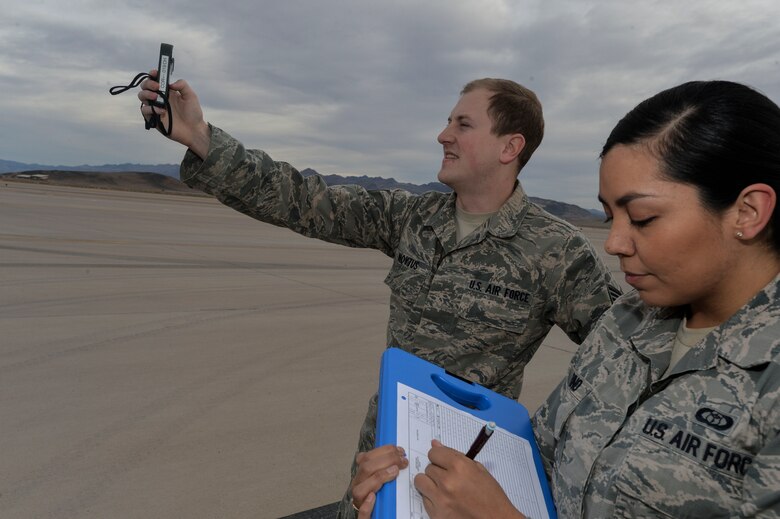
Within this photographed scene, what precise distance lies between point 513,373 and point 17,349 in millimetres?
5052

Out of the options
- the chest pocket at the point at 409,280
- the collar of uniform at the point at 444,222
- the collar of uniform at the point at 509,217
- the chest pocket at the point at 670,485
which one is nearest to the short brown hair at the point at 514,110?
the collar of uniform at the point at 509,217

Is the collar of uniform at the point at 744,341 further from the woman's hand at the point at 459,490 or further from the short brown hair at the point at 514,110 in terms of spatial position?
the short brown hair at the point at 514,110

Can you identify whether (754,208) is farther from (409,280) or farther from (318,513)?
(318,513)

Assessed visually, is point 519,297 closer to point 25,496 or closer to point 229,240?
point 25,496

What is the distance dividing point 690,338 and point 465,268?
1.08 metres

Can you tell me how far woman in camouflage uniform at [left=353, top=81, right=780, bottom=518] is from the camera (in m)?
1.18

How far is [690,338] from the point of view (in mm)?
1466

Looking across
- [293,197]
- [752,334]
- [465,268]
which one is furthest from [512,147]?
[752,334]

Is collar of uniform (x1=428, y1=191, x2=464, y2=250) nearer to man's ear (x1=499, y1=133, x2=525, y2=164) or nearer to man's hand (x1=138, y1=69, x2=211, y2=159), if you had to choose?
man's ear (x1=499, y1=133, x2=525, y2=164)

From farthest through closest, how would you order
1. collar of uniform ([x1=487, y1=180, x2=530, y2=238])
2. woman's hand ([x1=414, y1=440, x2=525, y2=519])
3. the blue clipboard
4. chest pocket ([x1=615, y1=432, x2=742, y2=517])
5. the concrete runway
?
the concrete runway
collar of uniform ([x1=487, y1=180, x2=530, y2=238])
the blue clipboard
woman's hand ([x1=414, y1=440, x2=525, y2=519])
chest pocket ([x1=615, y1=432, x2=742, y2=517])

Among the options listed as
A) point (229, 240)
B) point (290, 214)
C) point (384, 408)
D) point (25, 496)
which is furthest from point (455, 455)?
point (229, 240)

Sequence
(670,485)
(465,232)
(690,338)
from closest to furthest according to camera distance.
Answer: (670,485) → (690,338) → (465,232)

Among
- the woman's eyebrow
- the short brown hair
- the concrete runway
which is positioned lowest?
the concrete runway

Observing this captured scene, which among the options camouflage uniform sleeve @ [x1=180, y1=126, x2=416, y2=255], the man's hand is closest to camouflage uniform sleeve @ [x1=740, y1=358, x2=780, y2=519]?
camouflage uniform sleeve @ [x1=180, y1=126, x2=416, y2=255]
